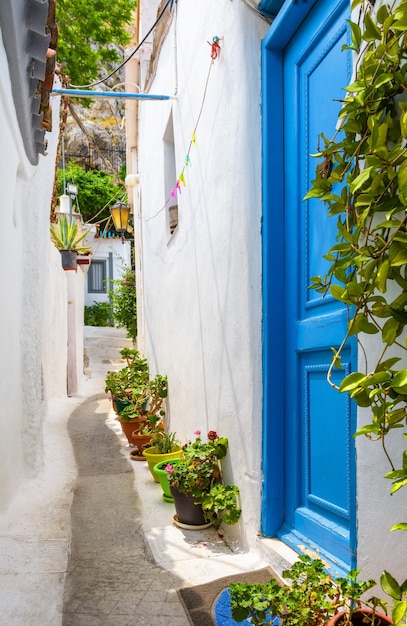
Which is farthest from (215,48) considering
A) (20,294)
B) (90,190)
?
(90,190)

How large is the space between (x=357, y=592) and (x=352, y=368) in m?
0.77

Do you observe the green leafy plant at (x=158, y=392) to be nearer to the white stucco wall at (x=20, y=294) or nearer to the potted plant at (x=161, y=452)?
the potted plant at (x=161, y=452)

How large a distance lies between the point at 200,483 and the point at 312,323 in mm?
1350

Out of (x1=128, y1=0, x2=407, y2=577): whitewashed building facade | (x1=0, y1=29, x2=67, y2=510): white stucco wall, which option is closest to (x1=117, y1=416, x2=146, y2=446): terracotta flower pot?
(x1=0, y1=29, x2=67, y2=510): white stucco wall

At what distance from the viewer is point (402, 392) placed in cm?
136

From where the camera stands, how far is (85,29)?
531 inches

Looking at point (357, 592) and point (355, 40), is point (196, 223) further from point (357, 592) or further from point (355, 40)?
point (357, 592)

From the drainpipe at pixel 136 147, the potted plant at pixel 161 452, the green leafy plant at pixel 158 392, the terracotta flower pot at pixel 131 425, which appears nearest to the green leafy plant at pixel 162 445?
the potted plant at pixel 161 452

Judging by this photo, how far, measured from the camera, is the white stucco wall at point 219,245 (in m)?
3.02

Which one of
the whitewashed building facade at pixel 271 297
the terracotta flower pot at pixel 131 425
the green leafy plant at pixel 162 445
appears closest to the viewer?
the whitewashed building facade at pixel 271 297

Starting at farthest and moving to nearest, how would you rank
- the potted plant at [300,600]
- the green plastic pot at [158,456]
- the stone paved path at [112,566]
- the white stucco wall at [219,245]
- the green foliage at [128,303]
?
the green foliage at [128,303]
the green plastic pot at [158,456]
the white stucco wall at [219,245]
the stone paved path at [112,566]
the potted plant at [300,600]

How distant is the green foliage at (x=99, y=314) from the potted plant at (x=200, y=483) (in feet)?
61.9

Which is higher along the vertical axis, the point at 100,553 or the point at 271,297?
the point at 271,297

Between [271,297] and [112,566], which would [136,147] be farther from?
[112,566]
